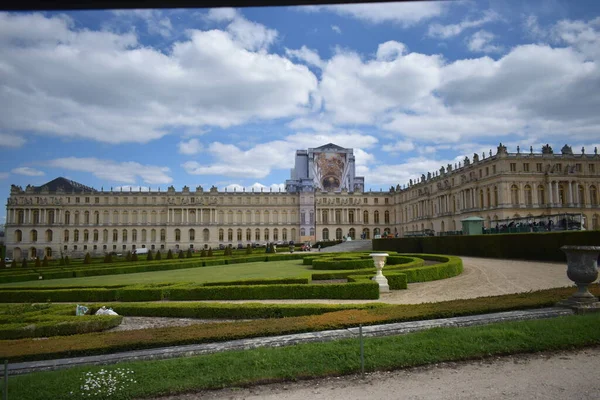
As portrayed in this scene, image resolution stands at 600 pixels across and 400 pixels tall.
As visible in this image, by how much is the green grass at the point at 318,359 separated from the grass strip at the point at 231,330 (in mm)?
911

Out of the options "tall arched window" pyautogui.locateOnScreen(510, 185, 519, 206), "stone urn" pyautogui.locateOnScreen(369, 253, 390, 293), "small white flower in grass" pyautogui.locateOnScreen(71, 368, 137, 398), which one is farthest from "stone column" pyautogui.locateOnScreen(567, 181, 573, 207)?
"small white flower in grass" pyautogui.locateOnScreen(71, 368, 137, 398)

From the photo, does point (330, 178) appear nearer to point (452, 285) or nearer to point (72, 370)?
point (452, 285)

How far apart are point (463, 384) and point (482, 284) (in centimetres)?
997

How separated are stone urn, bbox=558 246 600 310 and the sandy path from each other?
377cm

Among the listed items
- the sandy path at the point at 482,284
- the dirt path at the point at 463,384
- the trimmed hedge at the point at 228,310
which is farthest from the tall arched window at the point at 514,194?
the dirt path at the point at 463,384

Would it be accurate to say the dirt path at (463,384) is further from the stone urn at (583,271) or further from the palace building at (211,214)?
the palace building at (211,214)

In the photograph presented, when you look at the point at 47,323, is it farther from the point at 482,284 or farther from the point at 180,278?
the point at 482,284

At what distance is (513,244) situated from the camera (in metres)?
23.5

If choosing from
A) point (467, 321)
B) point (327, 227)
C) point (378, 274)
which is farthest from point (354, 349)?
point (327, 227)

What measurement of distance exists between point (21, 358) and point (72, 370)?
154 cm

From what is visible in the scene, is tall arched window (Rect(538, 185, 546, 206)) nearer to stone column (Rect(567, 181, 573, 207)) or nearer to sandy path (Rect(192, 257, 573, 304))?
stone column (Rect(567, 181, 573, 207))

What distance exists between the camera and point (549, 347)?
21.1 ft

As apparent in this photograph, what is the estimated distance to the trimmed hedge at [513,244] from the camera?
1897 centimetres

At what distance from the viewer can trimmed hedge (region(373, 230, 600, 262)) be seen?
18969 millimetres
